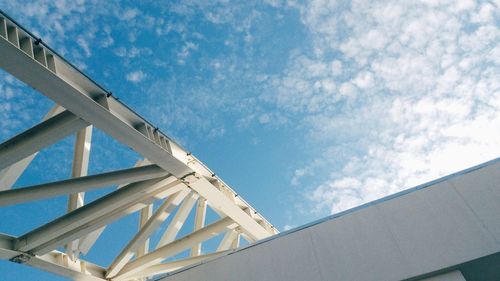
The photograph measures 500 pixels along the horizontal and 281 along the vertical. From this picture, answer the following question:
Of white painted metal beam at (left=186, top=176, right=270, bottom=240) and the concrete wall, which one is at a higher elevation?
white painted metal beam at (left=186, top=176, right=270, bottom=240)

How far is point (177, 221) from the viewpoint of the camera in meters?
9.40

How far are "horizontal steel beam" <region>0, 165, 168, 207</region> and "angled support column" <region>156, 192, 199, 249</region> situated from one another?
2.52 m

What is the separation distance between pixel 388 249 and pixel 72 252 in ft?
23.9

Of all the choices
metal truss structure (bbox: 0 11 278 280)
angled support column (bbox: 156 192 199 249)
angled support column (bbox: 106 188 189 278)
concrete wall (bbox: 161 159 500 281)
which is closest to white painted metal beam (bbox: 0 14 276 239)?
metal truss structure (bbox: 0 11 278 280)

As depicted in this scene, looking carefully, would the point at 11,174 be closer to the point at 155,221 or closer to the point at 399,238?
the point at 155,221

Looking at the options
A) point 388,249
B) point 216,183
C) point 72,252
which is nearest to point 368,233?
point 388,249

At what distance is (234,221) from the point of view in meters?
8.80

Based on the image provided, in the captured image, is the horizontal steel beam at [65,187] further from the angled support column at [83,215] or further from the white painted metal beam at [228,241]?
the white painted metal beam at [228,241]

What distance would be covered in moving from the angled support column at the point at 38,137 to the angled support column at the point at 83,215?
1948 mm

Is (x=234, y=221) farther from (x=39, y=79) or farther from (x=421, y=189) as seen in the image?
(x=39, y=79)

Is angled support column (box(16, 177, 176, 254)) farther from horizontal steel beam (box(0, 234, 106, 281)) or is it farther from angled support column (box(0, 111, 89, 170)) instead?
angled support column (box(0, 111, 89, 170))

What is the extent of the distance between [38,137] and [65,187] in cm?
111

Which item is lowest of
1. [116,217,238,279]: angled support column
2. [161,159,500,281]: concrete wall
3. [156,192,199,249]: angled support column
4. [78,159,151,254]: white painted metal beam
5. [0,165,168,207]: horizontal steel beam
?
[161,159,500,281]: concrete wall

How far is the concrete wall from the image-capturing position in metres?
5.01
